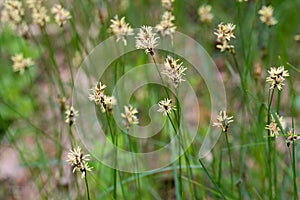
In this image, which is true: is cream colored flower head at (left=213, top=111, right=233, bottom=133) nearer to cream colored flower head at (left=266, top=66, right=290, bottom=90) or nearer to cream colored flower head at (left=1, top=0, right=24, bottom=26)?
cream colored flower head at (left=266, top=66, right=290, bottom=90)

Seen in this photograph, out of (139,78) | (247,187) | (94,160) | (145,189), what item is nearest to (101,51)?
(139,78)

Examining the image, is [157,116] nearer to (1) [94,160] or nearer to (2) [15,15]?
(1) [94,160]

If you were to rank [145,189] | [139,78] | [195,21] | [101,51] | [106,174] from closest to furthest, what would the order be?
[145,189], [106,174], [101,51], [139,78], [195,21]

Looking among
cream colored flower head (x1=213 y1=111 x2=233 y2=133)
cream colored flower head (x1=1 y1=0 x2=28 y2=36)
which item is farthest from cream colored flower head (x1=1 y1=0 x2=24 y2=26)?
cream colored flower head (x1=213 y1=111 x2=233 y2=133)

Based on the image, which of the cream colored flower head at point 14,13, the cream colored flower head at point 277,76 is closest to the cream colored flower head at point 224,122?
the cream colored flower head at point 277,76

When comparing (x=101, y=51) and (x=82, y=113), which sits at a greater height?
(x=101, y=51)

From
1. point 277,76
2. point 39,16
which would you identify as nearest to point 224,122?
point 277,76

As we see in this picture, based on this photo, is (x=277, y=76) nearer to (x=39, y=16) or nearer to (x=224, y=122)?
(x=224, y=122)

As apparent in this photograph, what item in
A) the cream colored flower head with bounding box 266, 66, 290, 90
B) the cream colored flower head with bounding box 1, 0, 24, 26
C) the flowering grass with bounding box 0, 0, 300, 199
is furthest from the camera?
the cream colored flower head with bounding box 1, 0, 24, 26
